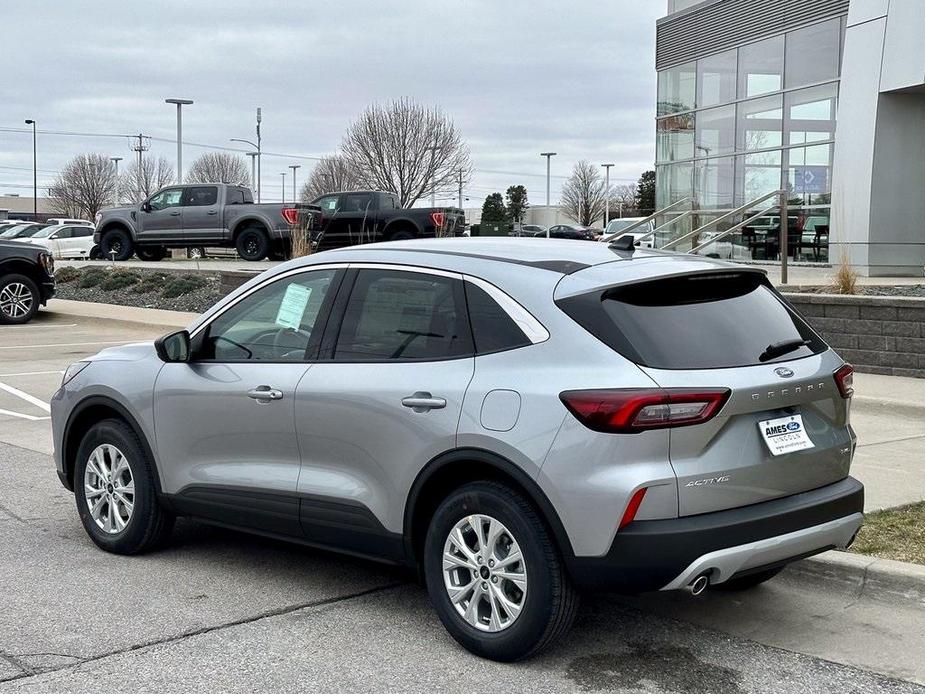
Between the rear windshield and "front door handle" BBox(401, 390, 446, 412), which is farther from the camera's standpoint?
"front door handle" BBox(401, 390, 446, 412)

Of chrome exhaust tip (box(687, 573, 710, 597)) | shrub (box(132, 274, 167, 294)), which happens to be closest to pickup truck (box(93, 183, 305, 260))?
shrub (box(132, 274, 167, 294))

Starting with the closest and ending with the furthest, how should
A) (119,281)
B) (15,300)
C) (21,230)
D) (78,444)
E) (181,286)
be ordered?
(78,444) → (15,300) → (181,286) → (119,281) → (21,230)

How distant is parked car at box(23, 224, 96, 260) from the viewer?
41219 mm

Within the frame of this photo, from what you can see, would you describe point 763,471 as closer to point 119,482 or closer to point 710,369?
point 710,369

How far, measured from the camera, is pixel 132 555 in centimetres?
607

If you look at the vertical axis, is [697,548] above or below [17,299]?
above

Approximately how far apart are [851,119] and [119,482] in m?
20.7

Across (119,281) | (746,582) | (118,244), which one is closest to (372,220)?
(119,281)

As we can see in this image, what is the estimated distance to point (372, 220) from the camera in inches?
1057

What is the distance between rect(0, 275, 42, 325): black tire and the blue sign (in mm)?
16554

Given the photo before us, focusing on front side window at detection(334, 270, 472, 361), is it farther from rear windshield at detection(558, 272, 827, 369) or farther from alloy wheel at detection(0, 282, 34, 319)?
alloy wheel at detection(0, 282, 34, 319)

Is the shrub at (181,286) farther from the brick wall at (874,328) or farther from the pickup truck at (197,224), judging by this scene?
the brick wall at (874,328)

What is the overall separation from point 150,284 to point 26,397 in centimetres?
1240

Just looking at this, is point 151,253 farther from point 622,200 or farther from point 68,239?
point 622,200
